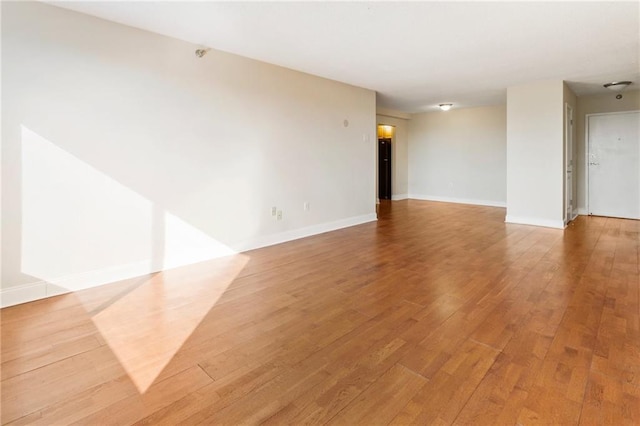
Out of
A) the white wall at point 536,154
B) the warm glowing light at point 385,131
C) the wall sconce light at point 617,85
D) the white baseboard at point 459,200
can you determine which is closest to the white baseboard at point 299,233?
the white wall at point 536,154

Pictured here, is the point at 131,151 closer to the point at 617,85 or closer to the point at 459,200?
the point at 617,85

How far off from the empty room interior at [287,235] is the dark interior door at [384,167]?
3.33 m

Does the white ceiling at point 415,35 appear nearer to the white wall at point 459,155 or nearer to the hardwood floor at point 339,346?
the hardwood floor at point 339,346

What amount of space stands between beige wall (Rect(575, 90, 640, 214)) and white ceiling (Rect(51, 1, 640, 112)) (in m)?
1.50

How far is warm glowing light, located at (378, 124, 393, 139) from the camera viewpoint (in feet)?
30.7

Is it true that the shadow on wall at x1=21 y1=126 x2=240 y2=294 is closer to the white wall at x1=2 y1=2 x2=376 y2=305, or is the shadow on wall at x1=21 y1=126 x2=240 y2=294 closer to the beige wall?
the white wall at x1=2 y1=2 x2=376 y2=305

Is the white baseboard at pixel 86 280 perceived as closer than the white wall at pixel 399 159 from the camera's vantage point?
Yes

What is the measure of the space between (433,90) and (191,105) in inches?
171

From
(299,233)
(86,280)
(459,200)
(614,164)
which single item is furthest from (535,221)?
(86,280)

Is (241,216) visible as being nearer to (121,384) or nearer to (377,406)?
(121,384)

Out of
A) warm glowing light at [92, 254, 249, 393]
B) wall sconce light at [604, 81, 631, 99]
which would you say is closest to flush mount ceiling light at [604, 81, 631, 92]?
wall sconce light at [604, 81, 631, 99]

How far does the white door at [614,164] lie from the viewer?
250 inches

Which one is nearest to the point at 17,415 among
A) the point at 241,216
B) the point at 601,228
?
the point at 241,216

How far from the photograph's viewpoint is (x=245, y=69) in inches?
167
